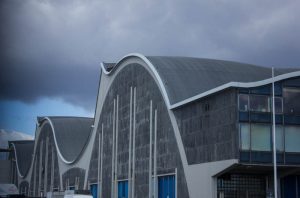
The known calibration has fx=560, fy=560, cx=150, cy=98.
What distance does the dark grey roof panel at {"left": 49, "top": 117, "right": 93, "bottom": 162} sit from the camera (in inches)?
3406

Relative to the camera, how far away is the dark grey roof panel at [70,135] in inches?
3406

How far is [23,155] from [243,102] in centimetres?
8311

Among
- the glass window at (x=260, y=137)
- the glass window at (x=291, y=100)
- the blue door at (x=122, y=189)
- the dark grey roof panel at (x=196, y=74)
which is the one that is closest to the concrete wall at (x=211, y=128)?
the glass window at (x=260, y=137)

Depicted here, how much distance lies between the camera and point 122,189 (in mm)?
59625

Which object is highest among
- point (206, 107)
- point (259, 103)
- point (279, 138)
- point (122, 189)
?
point (206, 107)

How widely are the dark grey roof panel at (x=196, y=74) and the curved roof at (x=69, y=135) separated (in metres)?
32.6

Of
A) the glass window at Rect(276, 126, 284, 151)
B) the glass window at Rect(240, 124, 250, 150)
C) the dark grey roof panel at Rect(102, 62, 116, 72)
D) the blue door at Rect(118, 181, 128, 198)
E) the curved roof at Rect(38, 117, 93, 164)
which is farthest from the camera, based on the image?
the curved roof at Rect(38, 117, 93, 164)

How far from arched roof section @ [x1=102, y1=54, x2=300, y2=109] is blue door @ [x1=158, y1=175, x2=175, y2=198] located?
6.16 m

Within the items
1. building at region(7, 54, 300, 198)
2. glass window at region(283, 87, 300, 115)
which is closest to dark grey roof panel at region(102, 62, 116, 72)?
building at region(7, 54, 300, 198)

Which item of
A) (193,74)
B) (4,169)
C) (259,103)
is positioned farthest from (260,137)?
(4,169)

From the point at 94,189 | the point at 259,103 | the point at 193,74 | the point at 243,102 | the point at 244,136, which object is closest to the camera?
the point at 244,136

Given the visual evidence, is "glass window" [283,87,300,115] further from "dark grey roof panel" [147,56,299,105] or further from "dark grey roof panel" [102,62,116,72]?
"dark grey roof panel" [102,62,116,72]

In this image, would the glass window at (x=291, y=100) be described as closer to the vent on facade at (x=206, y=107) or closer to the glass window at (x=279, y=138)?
the glass window at (x=279, y=138)

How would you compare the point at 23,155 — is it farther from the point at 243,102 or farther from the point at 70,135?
the point at 243,102
